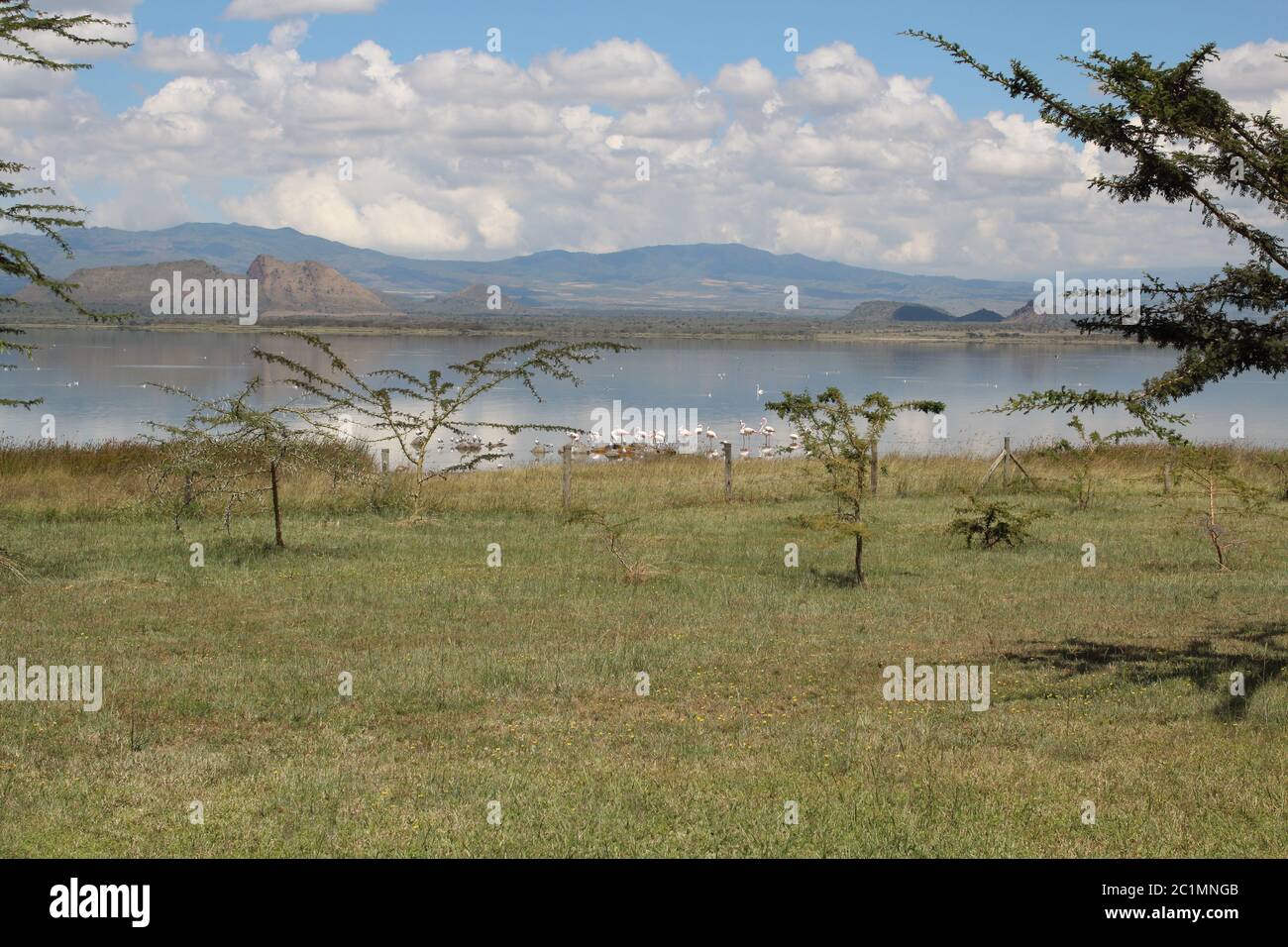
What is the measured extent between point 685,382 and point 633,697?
85779mm

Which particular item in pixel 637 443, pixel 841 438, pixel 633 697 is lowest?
pixel 633 697

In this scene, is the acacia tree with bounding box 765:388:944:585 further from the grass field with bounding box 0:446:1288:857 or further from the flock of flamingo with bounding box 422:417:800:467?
the flock of flamingo with bounding box 422:417:800:467

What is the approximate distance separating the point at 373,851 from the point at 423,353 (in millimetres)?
119036

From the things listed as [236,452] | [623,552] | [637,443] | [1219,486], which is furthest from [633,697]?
[637,443]

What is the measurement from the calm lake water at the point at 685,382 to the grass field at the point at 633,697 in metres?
4.97

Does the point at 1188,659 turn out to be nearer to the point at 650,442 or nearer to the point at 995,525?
the point at 995,525

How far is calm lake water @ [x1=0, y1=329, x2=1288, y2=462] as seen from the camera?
59.3 m

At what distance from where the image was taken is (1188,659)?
1260 cm

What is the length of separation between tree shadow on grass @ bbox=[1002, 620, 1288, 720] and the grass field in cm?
5

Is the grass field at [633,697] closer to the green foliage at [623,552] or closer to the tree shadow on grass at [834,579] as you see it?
the tree shadow on grass at [834,579]

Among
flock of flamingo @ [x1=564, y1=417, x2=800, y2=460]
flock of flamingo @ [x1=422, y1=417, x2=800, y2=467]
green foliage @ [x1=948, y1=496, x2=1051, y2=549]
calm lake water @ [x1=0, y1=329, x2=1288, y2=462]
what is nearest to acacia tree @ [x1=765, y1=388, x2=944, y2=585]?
calm lake water @ [x1=0, y1=329, x2=1288, y2=462]

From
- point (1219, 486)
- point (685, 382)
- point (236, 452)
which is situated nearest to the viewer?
point (1219, 486)

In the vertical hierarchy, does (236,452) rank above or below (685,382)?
below

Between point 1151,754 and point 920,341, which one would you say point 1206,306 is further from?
point 920,341
